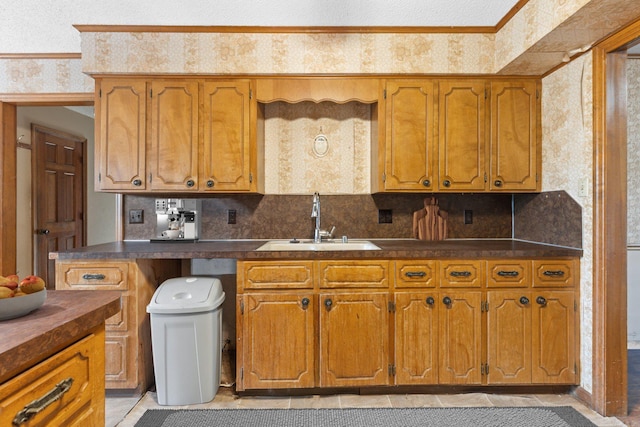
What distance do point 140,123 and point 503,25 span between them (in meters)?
2.50

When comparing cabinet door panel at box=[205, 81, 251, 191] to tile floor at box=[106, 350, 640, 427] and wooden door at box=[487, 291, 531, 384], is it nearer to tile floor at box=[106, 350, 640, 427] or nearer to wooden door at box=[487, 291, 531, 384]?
tile floor at box=[106, 350, 640, 427]

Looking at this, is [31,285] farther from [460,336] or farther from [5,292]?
[460,336]

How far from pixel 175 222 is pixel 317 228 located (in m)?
1.06

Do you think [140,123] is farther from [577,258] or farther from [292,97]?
[577,258]

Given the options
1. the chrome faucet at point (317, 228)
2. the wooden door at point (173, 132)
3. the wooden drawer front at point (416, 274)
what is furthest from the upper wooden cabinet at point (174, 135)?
the wooden drawer front at point (416, 274)

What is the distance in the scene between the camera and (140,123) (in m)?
2.68

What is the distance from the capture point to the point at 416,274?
7.86 ft

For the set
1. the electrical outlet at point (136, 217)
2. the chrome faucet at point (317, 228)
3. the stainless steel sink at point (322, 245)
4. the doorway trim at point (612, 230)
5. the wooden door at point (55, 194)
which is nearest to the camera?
the doorway trim at point (612, 230)

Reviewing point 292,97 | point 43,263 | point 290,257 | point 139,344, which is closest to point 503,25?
point 292,97

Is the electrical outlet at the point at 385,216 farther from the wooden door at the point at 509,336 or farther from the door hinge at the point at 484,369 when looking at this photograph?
the door hinge at the point at 484,369

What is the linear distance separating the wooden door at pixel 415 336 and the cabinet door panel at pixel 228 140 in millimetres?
1314

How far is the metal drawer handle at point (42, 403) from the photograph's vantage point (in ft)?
2.67

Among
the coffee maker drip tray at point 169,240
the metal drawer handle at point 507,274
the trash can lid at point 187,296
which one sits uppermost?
the coffee maker drip tray at point 169,240

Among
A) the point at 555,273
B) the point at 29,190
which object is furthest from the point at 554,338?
the point at 29,190
